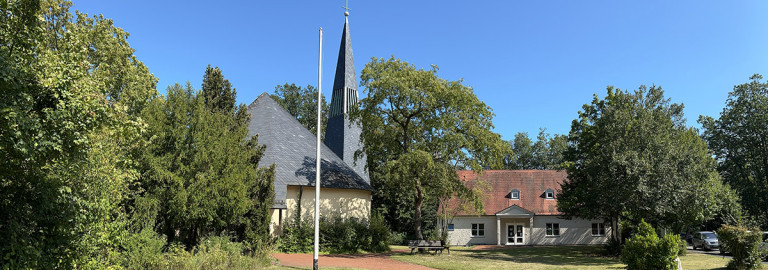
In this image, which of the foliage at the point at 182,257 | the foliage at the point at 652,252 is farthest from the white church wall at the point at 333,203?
the foliage at the point at 652,252

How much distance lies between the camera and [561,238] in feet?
130

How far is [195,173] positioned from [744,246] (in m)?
17.8

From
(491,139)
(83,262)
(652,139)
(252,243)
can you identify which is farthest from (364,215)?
(83,262)

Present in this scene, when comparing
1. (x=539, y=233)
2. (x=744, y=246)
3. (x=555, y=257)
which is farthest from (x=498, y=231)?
(x=744, y=246)

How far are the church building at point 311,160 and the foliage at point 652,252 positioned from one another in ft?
56.8

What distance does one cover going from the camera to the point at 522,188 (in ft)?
135

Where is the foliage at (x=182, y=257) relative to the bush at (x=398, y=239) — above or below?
above

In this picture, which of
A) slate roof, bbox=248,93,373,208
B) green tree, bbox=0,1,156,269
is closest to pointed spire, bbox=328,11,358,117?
slate roof, bbox=248,93,373,208

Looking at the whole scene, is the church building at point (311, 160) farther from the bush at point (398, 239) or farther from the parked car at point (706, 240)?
the parked car at point (706, 240)

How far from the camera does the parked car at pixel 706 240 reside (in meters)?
32.8

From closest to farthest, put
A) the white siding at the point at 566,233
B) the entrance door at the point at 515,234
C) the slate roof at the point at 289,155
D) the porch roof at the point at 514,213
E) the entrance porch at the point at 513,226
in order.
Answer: the slate roof at the point at 289,155 → the porch roof at the point at 514,213 → the entrance porch at the point at 513,226 → the white siding at the point at 566,233 → the entrance door at the point at 515,234

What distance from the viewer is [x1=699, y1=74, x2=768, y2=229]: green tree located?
43.3 meters

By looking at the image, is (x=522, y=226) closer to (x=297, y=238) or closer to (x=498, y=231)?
(x=498, y=231)

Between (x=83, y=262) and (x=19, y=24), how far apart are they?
186 inches
